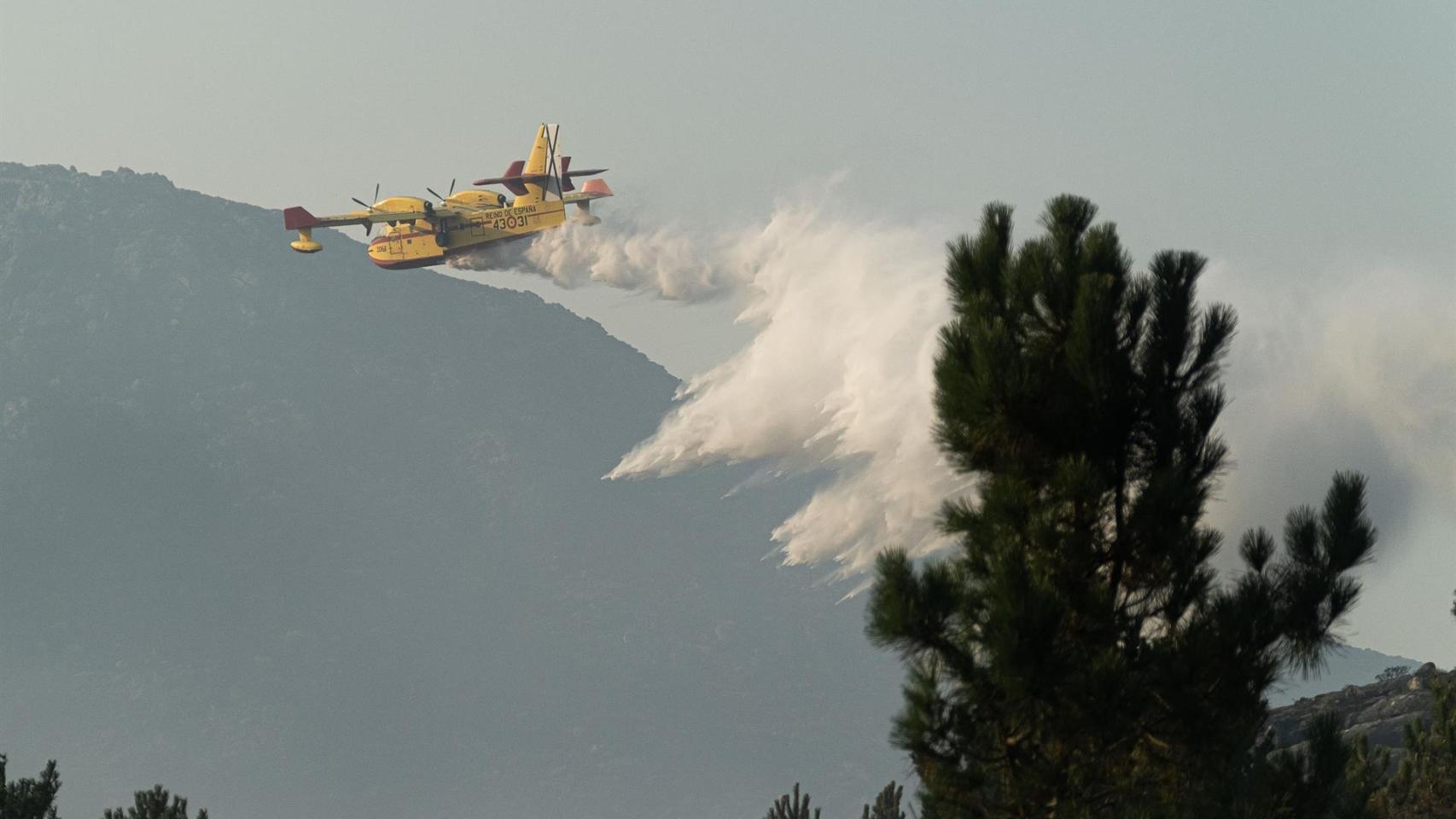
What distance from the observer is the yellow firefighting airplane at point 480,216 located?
91.8 meters

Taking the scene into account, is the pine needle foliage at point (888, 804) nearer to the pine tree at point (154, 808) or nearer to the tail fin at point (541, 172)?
the pine tree at point (154, 808)

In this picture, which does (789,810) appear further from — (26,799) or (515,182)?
(515,182)

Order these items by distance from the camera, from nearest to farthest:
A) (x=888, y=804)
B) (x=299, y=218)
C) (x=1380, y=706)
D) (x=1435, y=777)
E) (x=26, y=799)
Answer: (x=26, y=799)
(x=888, y=804)
(x=1435, y=777)
(x=299, y=218)
(x=1380, y=706)

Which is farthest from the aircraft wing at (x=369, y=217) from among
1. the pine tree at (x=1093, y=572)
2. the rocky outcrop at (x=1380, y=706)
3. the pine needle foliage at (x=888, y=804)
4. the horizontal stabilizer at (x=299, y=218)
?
the pine tree at (x=1093, y=572)

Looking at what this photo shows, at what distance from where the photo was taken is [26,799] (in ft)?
106

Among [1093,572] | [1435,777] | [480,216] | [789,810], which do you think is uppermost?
[480,216]

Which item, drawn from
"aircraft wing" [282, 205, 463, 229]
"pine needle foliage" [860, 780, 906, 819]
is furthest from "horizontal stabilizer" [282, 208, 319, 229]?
"pine needle foliage" [860, 780, 906, 819]

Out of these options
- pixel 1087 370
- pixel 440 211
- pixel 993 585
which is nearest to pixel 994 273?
pixel 1087 370

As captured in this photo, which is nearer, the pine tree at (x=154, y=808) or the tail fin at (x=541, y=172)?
the pine tree at (x=154, y=808)

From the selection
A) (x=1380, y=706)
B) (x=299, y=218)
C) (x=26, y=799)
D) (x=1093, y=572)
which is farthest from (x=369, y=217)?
(x=1093, y=572)

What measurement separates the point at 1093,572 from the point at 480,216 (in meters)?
74.2

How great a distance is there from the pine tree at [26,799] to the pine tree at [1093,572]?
1778cm

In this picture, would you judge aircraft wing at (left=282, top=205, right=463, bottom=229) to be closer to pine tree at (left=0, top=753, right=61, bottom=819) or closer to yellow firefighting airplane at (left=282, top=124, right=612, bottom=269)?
yellow firefighting airplane at (left=282, top=124, right=612, bottom=269)

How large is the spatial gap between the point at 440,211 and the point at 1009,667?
76.1 meters
